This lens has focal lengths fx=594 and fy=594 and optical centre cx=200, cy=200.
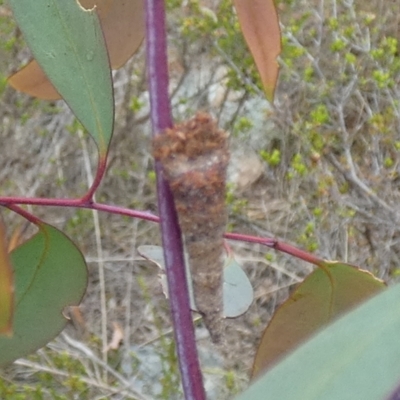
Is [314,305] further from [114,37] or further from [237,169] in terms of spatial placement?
[237,169]

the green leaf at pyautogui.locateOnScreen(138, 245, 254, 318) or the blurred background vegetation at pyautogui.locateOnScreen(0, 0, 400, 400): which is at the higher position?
the green leaf at pyautogui.locateOnScreen(138, 245, 254, 318)

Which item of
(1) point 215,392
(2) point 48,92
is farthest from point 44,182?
(2) point 48,92

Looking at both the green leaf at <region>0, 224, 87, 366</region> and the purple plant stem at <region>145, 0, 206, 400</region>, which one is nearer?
the purple plant stem at <region>145, 0, 206, 400</region>

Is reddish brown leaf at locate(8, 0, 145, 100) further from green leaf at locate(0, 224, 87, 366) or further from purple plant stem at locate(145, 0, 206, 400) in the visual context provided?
purple plant stem at locate(145, 0, 206, 400)

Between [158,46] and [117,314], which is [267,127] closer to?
[117,314]

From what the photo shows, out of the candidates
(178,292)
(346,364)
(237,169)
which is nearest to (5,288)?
(178,292)

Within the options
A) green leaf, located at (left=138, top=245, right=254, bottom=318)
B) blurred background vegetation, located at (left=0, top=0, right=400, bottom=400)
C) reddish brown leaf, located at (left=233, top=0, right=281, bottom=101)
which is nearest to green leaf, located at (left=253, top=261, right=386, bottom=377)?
green leaf, located at (left=138, top=245, right=254, bottom=318)

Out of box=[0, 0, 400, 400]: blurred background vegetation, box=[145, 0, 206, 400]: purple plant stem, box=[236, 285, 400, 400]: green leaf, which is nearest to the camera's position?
box=[236, 285, 400, 400]: green leaf
